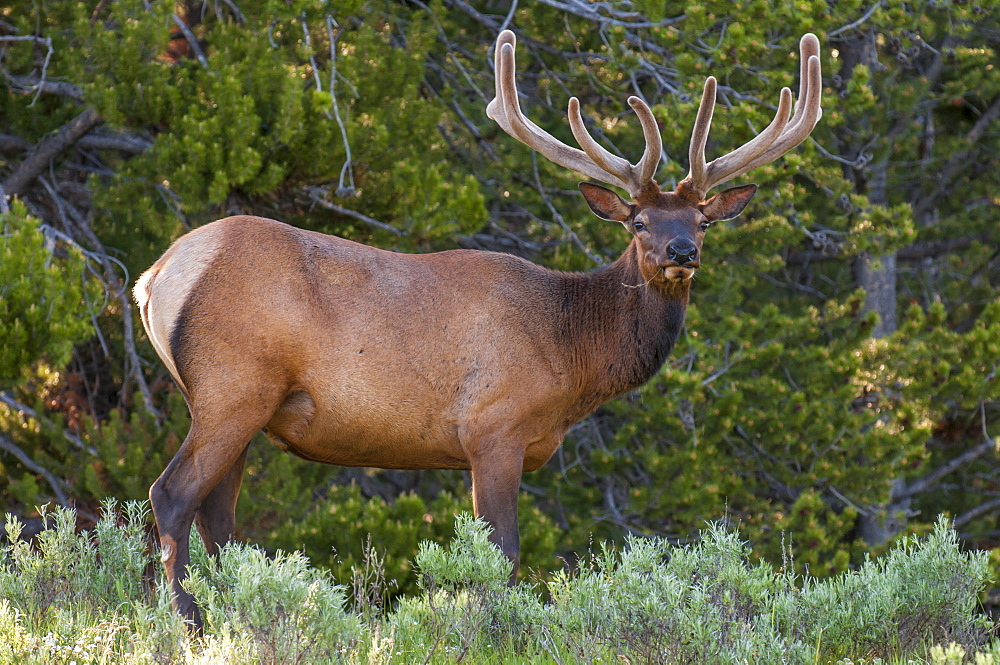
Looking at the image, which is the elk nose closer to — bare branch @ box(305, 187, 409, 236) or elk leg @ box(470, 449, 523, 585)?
elk leg @ box(470, 449, 523, 585)

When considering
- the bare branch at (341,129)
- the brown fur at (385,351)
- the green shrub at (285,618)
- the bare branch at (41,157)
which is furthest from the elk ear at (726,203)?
the bare branch at (41,157)

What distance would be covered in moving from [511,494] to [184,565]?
156cm

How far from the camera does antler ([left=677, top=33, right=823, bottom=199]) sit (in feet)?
20.1

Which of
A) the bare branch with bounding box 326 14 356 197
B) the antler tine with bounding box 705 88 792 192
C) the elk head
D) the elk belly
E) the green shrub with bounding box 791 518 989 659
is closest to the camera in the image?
the green shrub with bounding box 791 518 989 659

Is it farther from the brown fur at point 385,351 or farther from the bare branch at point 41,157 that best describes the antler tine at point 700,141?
the bare branch at point 41,157

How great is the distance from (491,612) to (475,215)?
174 inches

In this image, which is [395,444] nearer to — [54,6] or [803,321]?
[54,6]

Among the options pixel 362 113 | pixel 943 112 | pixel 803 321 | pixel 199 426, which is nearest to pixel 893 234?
pixel 803 321

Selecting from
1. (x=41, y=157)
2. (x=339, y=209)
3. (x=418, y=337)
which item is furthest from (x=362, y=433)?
(x=41, y=157)

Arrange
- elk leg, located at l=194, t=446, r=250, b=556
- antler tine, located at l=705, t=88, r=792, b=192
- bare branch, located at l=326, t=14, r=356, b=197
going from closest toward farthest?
elk leg, located at l=194, t=446, r=250, b=556, antler tine, located at l=705, t=88, r=792, b=192, bare branch, located at l=326, t=14, r=356, b=197

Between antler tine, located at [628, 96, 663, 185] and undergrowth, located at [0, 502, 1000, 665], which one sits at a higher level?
antler tine, located at [628, 96, 663, 185]

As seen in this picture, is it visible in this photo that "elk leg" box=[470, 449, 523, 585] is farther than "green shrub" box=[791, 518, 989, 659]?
Yes

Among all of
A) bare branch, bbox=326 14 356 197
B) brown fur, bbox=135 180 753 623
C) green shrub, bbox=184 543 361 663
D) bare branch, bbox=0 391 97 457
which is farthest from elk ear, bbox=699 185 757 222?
bare branch, bbox=0 391 97 457

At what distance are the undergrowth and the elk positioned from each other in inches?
17.7
